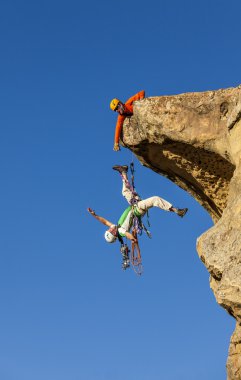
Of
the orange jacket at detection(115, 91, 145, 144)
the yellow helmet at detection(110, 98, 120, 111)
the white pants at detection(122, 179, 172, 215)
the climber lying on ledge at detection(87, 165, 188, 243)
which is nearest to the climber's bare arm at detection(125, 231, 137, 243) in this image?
the climber lying on ledge at detection(87, 165, 188, 243)

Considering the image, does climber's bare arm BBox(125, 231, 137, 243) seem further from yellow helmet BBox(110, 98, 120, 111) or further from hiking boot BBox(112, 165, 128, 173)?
yellow helmet BBox(110, 98, 120, 111)

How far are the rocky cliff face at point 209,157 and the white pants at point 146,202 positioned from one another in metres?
1.04

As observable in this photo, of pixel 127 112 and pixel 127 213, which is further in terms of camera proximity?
pixel 127 213

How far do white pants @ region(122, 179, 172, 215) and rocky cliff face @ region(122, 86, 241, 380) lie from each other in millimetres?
1037

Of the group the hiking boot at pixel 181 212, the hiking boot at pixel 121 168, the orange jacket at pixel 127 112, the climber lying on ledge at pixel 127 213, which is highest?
the orange jacket at pixel 127 112

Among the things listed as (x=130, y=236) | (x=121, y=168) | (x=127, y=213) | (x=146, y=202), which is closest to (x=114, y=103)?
(x=121, y=168)

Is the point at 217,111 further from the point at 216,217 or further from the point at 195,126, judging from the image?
the point at 216,217

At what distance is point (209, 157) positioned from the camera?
60.2 ft

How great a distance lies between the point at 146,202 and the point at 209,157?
1.87 metres

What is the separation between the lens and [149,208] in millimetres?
19188

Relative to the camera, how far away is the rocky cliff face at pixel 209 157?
15508mm

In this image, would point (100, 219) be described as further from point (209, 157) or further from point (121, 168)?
point (209, 157)

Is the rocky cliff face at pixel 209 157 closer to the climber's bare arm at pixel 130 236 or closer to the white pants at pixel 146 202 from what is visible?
the white pants at pixel 146 202

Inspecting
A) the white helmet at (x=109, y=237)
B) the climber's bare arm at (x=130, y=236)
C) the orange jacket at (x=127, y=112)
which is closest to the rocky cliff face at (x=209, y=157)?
the orange jacket at (x=127, y=112)
